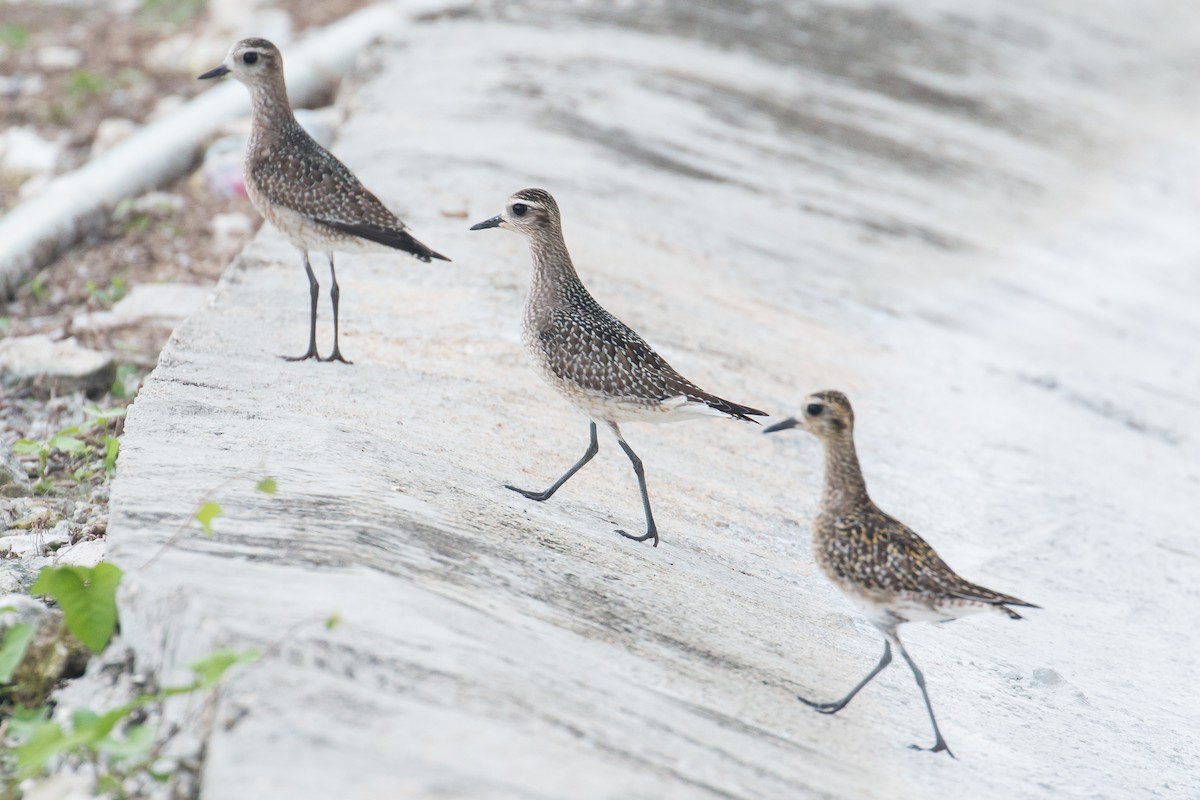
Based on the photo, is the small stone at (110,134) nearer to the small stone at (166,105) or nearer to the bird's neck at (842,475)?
the small stone at (166,105)

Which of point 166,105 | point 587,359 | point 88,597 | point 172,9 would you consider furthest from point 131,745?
point 172,9

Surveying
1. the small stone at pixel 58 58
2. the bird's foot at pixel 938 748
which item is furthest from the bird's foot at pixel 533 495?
the small stone at pixel 58 58

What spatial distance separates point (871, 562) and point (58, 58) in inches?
499

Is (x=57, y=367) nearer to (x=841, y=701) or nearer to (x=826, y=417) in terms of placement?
(x=826, y=417)

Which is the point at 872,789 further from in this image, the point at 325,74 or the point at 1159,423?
the point at 325,74

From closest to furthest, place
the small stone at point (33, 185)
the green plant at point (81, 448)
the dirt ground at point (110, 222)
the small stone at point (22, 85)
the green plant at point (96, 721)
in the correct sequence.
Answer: the green plant at point (96, 721) → the green plant at point (81, 448) → the dirt ground at point (110, 222) → the small stone at point (33, 185) → the small stone at point (22, 85)

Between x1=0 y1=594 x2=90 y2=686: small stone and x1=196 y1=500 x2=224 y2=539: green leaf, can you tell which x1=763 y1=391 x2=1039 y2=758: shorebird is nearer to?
x1=196 y1=500 x2=224 y2=539: green leaf

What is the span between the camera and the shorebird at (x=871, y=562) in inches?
207

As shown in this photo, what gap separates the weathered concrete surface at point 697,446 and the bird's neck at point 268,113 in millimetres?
1015

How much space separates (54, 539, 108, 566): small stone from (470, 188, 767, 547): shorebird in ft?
5.92

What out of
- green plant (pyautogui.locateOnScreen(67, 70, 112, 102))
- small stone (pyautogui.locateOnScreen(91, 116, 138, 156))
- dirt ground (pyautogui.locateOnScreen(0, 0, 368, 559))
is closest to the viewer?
dirt ground (pyautogui.locateOnScreen(0, 0, 368, 559))

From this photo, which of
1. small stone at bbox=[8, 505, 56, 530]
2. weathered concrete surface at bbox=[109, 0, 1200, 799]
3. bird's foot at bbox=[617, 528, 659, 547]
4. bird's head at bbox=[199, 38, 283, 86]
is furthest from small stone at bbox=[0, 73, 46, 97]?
bird's foot at bbox=[617, 528, 659, 547]

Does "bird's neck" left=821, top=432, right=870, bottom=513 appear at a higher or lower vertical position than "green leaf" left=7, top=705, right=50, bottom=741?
higher

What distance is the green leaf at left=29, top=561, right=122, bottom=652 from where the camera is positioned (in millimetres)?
4477
